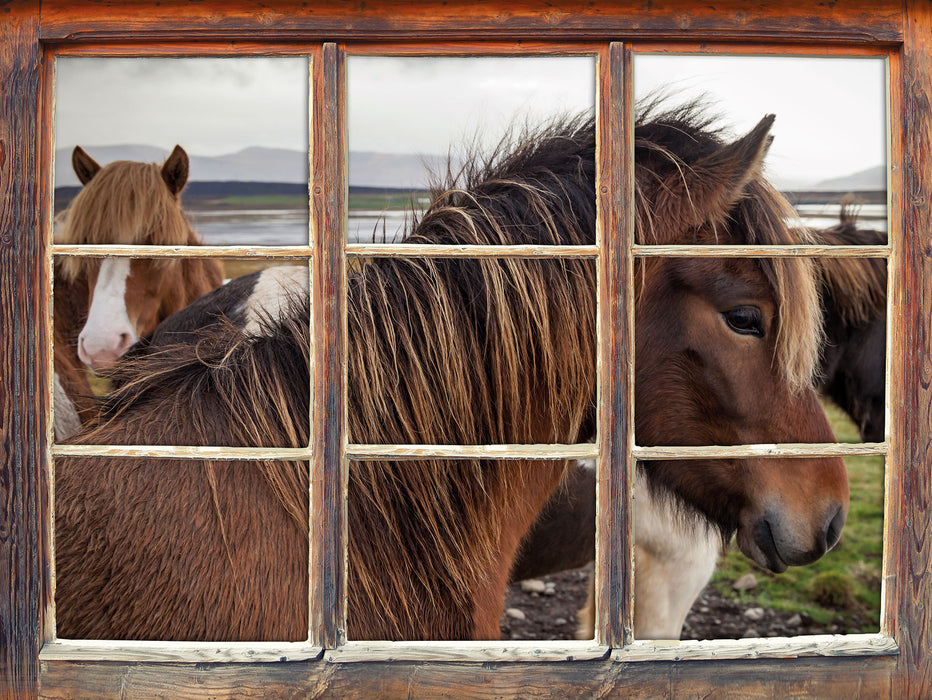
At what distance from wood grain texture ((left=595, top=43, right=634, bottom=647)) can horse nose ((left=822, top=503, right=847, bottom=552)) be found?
54 centimetres

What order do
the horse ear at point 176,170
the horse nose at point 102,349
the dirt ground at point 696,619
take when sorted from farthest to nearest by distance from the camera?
the dirt ground at point 696,619 < the horse ear at point 176,170 < the horse nose at point 102,349

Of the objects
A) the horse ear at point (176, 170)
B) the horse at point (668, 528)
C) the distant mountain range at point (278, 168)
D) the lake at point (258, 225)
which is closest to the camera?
the horse at point (668, 528)

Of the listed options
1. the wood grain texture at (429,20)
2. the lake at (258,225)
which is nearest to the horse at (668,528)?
the wood grain texture at (429,20)

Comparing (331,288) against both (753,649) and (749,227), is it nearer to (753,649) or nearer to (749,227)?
(749,227)

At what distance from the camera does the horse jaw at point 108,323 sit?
2963mm

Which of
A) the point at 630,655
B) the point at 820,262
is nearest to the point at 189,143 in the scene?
the point at 820,262

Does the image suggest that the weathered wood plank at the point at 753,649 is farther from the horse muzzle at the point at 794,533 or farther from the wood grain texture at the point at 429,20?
the wood grain texture at the point at 429,20

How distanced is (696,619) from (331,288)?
9.90 ft

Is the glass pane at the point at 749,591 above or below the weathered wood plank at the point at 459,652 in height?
below

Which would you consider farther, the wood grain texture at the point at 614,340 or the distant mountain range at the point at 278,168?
the distant mountain range at the point at 278,168

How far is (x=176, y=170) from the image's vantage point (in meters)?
3.13

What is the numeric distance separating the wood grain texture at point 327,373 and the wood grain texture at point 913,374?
1.18m

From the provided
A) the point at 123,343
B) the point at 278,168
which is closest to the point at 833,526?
the point at 123,343

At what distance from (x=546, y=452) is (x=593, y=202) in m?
0.57
